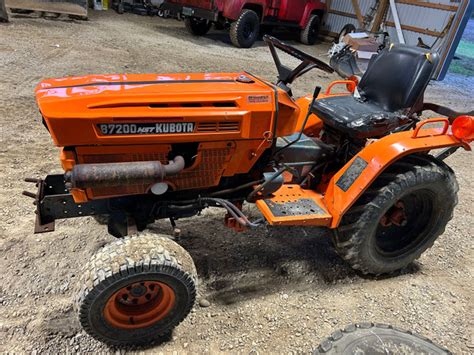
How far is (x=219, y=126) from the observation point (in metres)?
2.07

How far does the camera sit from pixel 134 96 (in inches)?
77.4

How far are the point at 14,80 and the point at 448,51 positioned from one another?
8.68 meters

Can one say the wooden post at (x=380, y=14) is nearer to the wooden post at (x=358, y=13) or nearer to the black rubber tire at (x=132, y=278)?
the wooden post at (x=358, y=13)

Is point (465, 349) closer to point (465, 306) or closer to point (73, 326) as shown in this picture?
point (465, 306)

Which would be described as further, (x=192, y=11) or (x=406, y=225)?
(x=192, y=11)

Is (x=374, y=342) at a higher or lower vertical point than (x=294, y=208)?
lower

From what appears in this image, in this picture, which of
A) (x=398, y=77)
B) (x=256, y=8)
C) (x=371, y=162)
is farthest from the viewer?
(x=256, y=8)

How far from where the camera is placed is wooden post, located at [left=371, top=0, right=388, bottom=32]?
33.1 ft

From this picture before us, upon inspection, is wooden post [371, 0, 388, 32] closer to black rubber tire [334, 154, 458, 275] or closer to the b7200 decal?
black rubber tire [334, 154, 458, 275]

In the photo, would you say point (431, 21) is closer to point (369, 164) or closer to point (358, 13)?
point (358, 13)

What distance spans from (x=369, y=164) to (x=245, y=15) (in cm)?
725

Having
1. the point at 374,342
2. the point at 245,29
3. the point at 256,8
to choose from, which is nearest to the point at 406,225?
the point at 374,342

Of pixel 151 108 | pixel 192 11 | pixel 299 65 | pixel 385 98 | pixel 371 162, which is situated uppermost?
pixel 299 65

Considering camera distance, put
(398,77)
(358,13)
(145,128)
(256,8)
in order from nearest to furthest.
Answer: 1. (145,128)
2. (398,77)
3. (256,8)
4. (358,13)
